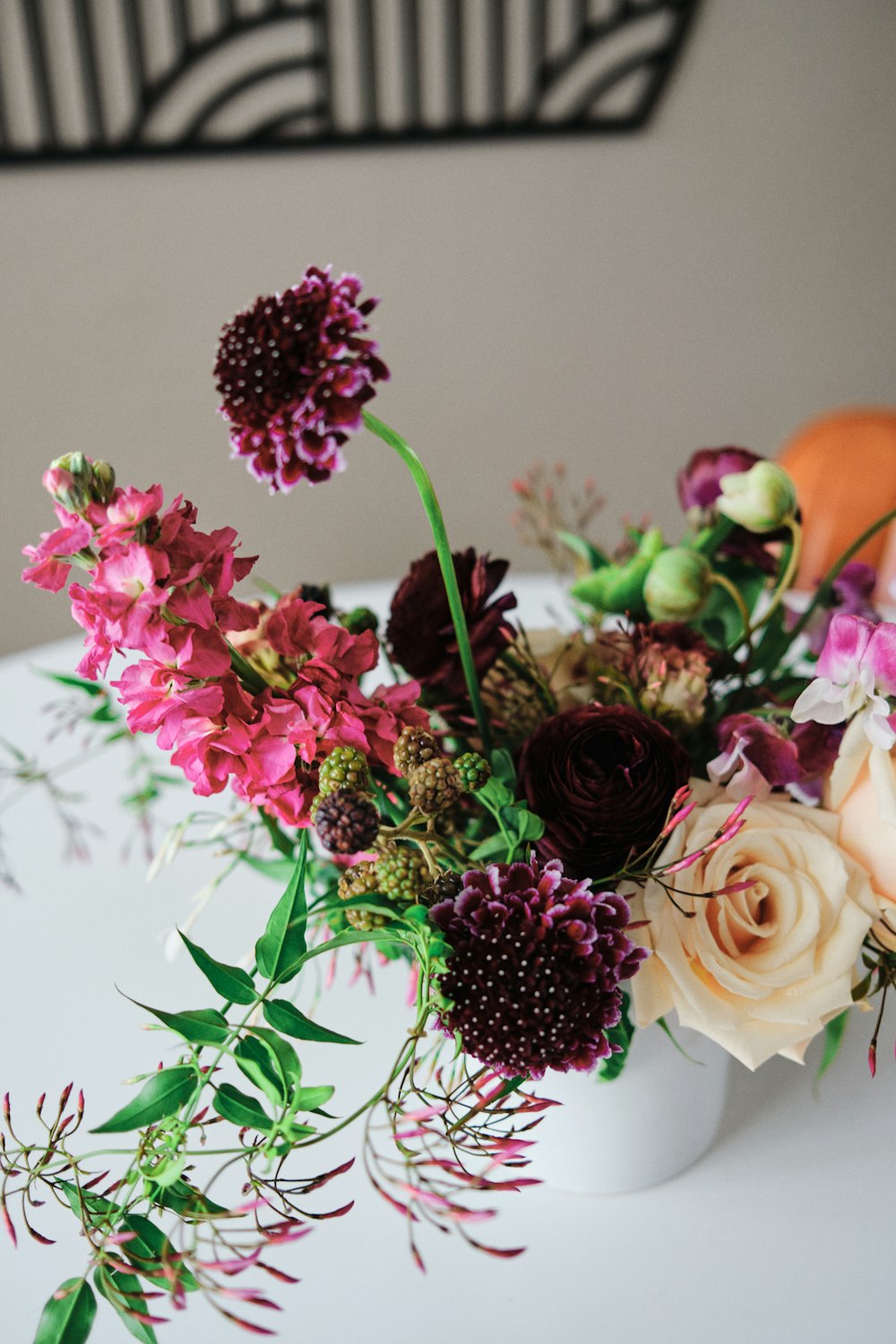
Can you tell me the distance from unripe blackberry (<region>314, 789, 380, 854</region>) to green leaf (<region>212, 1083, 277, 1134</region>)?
0.28ft

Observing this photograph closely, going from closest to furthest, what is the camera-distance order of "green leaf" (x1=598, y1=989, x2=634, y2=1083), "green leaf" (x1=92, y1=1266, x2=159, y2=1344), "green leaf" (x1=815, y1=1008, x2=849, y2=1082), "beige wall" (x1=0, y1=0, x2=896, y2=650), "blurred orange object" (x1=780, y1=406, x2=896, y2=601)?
"green leaf" (x1=92, y1=1266, x2=159, y2=1344) → "green leaf" (x1=598, y1=989, x2=634, y2=1083) → "green leaf" (x1=815, y1=1008, x2=849, y2=1082) → "blurred orange object" (x1=780, y1=406, x2=896, y2=601) → "beige wall" (x1=0, y1=0, x2=896, y2=650)

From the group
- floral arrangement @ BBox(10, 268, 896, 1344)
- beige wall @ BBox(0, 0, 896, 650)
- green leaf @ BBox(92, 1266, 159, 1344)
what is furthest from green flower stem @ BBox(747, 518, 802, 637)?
beige wall @ BBox(0, 0, 896, 650)

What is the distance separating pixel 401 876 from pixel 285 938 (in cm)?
5

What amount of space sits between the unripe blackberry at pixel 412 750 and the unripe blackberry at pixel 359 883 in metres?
0.04

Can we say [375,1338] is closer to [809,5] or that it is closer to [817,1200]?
[817,1200]

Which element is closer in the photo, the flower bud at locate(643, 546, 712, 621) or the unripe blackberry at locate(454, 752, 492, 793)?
the unripe blackberry at locate(454, 752, 492, 793)

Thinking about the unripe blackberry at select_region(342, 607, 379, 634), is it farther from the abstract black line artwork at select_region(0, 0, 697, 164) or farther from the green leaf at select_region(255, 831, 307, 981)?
the abstract black line artwork at select_region(0, 0, 697, 164)

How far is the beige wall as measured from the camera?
5.99ft

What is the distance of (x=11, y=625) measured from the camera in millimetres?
2025

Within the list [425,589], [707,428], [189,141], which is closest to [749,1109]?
[425,589]

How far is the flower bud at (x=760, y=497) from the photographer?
472 millimetres

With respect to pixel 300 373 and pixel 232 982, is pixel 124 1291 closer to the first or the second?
pixel 232 982


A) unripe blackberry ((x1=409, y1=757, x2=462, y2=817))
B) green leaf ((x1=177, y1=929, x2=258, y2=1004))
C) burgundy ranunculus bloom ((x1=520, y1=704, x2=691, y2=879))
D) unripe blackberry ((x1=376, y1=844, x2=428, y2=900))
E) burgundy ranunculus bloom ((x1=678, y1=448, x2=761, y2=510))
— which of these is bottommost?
green leaf ((x1=177, y1=929, x2=258, y2=1004))

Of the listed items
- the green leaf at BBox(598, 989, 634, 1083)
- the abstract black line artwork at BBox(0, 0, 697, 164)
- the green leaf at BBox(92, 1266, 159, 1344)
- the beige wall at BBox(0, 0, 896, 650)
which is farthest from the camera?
the beige wall at BBox(0, 0, 896, 650)
